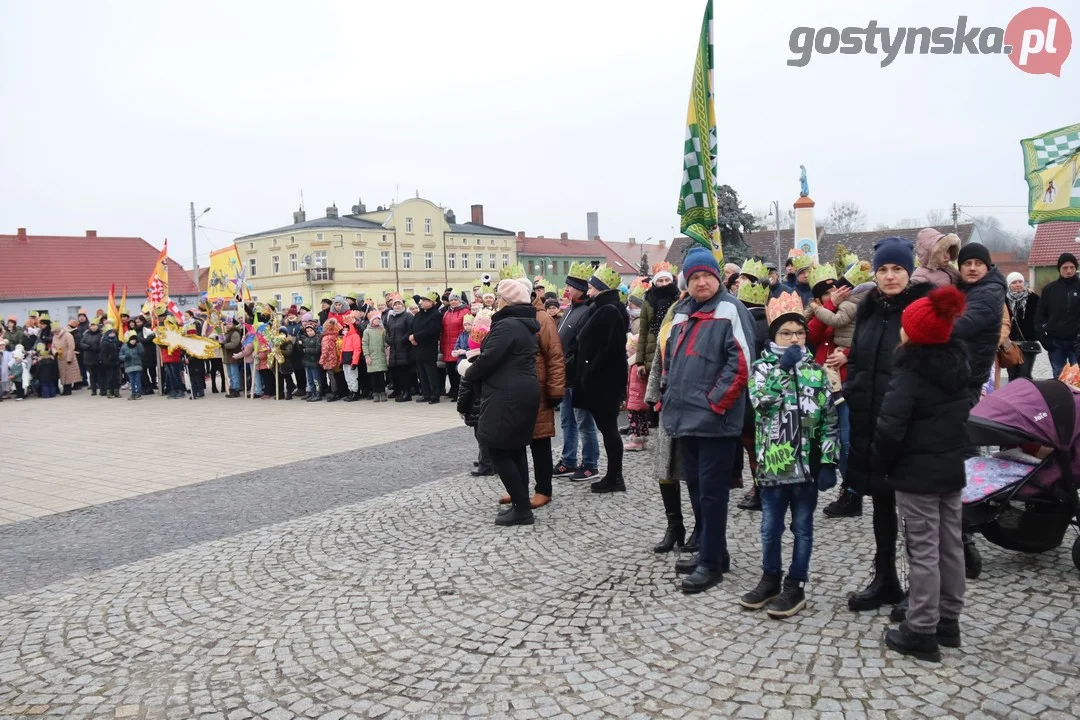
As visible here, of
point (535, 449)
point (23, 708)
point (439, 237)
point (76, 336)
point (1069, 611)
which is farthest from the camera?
point (439, 237)

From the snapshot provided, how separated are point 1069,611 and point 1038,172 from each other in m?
7.67

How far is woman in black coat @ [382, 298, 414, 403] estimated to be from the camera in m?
15.3

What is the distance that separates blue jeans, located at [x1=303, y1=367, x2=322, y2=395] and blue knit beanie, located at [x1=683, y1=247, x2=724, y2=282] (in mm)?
13282

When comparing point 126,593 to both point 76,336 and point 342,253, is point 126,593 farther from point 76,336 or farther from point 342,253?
point 342,253

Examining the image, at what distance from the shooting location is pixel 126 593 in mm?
→ 5441

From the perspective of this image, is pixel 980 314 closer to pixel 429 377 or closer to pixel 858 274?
pixel 858 274

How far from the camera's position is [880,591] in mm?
4504

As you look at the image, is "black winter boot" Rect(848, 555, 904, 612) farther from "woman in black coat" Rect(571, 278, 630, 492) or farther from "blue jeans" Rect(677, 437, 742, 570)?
"woman in black coat" Rect(571, 278, 630, 492)

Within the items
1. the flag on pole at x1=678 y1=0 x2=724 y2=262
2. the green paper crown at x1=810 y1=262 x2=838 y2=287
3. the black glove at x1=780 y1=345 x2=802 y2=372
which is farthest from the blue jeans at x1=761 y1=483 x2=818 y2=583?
the green paper crown at x1=810 y1=262 x2=838 y2=287

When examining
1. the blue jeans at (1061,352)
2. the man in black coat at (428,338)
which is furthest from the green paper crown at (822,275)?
the man in black coat at (428,338)

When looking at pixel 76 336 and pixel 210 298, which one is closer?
pixel 210 298

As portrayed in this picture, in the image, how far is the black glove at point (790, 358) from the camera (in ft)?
14.8

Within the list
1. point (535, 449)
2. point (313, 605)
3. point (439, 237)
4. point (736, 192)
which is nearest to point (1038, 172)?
point (535, 449)

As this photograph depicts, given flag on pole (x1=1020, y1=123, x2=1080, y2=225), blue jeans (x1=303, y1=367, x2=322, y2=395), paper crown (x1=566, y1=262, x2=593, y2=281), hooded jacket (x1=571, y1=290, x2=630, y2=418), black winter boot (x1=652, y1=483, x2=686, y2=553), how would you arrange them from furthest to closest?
blue jeans (x1=303, y1=367, x2=322, y2=395)
flag on pole (x1=1020, y1=123, x2=1080, y2=225)
paper crown (x1=566, y1=262, x2=593, y2=281)
hooded jacket (x1=571, y1=290, x2=630, y2=418)
black winter boot (x1=652, y1=483, x2=686, y2=553)
